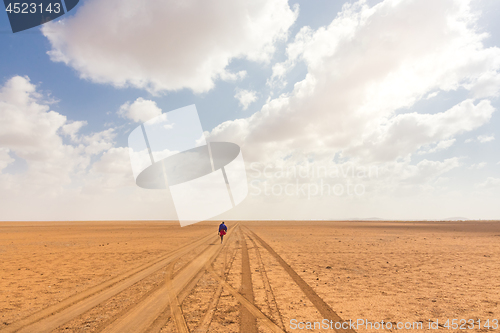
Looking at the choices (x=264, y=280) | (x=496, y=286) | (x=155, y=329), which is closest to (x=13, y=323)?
(x=155, y=329)

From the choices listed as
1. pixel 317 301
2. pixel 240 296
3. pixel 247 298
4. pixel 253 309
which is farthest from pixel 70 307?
pixel 317 301

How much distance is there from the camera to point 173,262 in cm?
1330

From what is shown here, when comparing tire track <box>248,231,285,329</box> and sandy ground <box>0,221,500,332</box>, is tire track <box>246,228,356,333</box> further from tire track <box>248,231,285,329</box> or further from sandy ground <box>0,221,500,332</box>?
tire track <box>248,231,285,329</box>

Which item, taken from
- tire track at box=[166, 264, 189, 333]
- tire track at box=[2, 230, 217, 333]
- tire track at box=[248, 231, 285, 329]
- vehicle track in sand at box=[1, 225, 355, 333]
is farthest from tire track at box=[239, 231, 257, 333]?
tire track at box=[2, 230, 217, 333]

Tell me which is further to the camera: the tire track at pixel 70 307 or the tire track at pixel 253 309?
the tire track at pixel 70 307

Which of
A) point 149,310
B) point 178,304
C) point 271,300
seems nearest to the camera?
point 149,310

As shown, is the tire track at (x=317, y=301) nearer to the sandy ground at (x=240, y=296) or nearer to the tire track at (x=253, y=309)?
the sandy ground at (x=240, y=296)

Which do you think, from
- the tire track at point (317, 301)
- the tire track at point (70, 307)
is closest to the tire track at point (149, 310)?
the tire track at point (70, 307)

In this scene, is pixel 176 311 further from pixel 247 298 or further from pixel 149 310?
pixel 247 298

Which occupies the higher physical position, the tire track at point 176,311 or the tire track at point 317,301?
the tire track at point 176,311

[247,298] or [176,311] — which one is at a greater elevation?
[176,311]

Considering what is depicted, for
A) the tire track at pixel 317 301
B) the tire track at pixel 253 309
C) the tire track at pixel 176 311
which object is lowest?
the tire track at pixel 317 301

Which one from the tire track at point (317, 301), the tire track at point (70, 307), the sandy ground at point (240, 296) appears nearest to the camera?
the tire track at point (70, 307)

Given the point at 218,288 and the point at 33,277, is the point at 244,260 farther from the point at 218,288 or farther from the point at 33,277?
the point at 33,277
